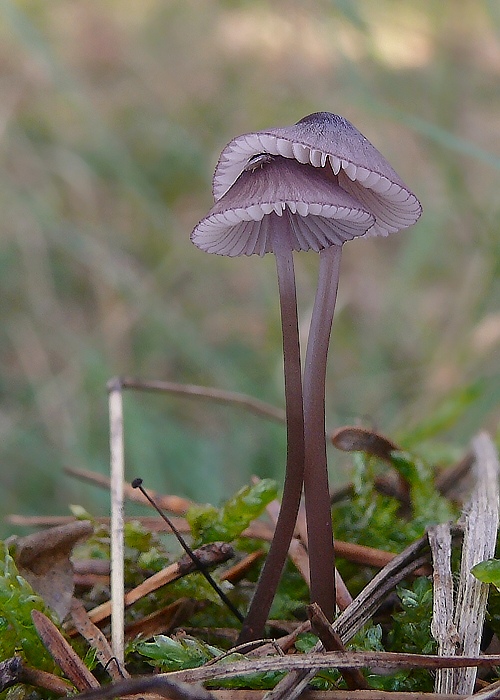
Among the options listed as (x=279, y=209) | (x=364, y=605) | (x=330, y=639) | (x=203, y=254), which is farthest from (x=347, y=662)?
(x=203, y=254)

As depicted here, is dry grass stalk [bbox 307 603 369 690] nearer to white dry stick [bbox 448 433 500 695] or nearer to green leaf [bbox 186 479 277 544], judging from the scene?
white dry stick [bbox 448 433 500 695]

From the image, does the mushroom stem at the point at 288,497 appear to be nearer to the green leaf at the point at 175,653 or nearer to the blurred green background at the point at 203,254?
the green leaf at the point at 175,653

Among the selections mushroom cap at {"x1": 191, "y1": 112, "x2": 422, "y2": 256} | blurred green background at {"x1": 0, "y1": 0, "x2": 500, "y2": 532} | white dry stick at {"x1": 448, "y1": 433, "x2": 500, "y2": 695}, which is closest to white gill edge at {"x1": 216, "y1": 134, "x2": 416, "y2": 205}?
mushroom cap at {"x1": 191, "y1": 112, "x2": 422, "y2": 256}

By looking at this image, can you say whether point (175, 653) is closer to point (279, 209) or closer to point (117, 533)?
point (117, 533)

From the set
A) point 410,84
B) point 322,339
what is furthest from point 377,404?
point 322,339

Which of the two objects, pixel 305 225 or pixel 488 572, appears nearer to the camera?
pixel 488 572

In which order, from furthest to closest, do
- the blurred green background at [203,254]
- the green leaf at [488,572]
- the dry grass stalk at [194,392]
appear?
the blurred green background at [203,254]
the dry grass stalk at [194,392]
the green leaf at [488,572]

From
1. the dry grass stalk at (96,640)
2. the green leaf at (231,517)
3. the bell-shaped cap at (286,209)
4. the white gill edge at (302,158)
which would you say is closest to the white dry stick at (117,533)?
the dry grass stalk at (96,640)
